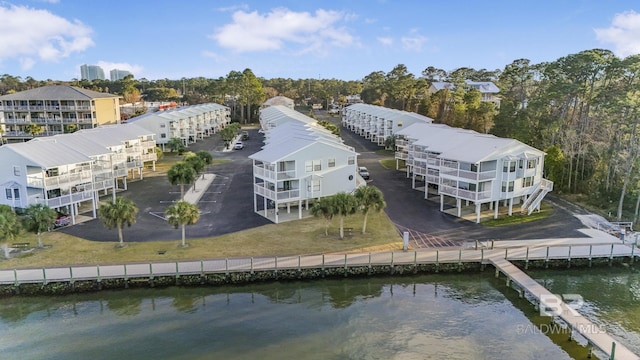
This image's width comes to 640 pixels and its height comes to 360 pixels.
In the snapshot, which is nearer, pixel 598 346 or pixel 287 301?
pixel 598 346

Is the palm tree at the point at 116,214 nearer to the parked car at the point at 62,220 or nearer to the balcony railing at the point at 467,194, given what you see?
the parked car at the point at 62,220

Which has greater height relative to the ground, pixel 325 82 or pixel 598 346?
pixel 325 82

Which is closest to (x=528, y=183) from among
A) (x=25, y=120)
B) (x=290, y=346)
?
(x=290, y=346)

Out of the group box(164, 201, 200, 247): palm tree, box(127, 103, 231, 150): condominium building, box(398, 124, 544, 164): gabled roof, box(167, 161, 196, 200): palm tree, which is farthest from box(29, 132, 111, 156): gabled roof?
box(398, 124, 544, 164): gabled roof

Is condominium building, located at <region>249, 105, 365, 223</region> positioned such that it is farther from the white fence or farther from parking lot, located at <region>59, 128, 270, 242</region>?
the white fence

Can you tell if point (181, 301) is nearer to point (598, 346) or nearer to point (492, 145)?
point (598, 346)

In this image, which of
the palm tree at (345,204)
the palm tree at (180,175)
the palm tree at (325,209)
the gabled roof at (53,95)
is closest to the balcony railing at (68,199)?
the palm tree at (180,175)
